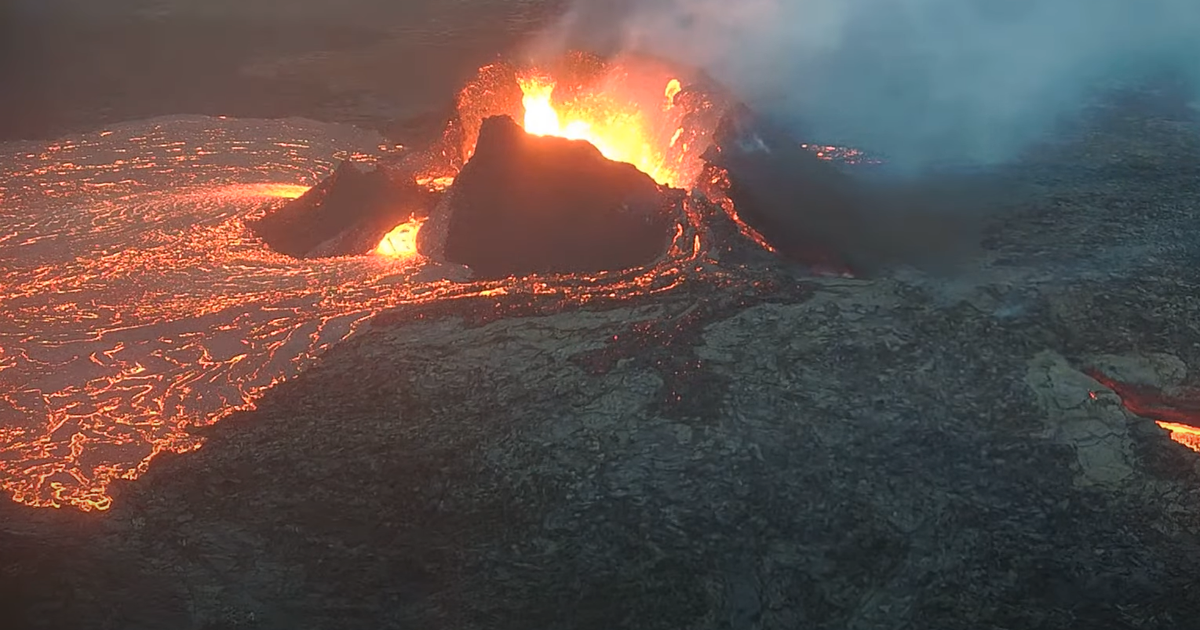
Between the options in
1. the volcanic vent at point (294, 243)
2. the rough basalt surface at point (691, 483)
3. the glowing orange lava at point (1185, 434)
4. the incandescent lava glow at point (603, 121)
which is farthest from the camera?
the incandescent lava glow at point (603, 121)

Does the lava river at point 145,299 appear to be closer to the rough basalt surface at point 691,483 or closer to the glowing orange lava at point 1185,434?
the rough basalt surface at point 691,483

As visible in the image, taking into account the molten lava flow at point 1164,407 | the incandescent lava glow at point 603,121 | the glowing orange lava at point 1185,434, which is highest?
the incandescent lava glow at point 603,121

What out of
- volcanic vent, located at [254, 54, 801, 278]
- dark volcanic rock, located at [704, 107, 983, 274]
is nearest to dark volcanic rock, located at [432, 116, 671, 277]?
volcanic vent, located at [254, 54, 801, 278]

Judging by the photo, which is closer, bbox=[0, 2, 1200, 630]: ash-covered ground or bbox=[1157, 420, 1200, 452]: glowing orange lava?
bbox=[0, 2, 1200, 630]: ash-covered ground

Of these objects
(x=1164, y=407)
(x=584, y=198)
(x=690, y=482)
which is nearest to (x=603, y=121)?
(x=584, y=198)

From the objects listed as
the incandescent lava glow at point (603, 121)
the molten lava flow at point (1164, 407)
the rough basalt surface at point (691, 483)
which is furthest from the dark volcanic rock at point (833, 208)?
the molten lava flow at point (1164, 407)

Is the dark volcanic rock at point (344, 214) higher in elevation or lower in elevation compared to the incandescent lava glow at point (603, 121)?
lower

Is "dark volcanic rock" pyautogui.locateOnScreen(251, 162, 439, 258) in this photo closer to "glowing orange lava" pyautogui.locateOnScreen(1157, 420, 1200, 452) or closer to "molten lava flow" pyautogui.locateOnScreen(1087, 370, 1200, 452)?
"molten lava flow" pyautogui.locateOnScreen(1087, 370, 1200, 452)
